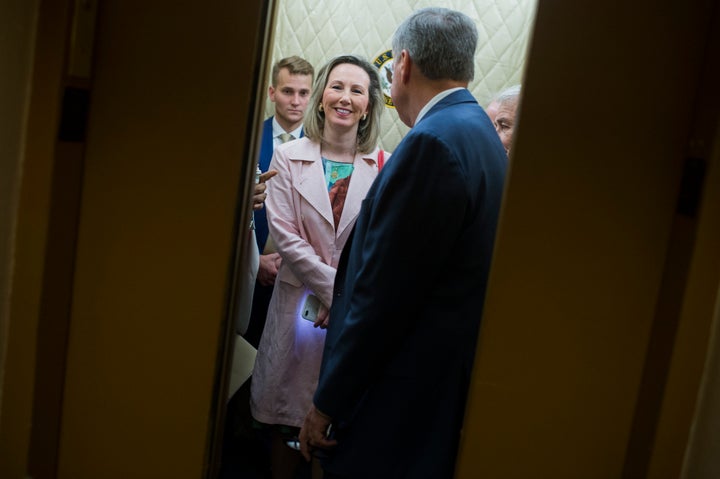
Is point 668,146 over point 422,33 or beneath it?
beneath

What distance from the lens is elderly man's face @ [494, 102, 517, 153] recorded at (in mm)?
2755

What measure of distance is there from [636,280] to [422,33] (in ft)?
2.76

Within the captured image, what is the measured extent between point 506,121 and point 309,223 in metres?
0.84

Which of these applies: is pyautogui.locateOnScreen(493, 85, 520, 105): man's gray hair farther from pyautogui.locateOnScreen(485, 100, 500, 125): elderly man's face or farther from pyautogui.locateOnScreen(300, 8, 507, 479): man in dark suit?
pyautogui.locateOnScreen(300, 8, 507, 479): man in dark suit

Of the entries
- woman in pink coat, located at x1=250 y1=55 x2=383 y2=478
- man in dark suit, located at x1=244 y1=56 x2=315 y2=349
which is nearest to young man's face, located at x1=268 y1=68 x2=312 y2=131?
man in dark suit, located at x1=244 y1=56 x2=315 y2=349

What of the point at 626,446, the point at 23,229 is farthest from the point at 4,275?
the point at 626,446

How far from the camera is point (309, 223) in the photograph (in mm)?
2564

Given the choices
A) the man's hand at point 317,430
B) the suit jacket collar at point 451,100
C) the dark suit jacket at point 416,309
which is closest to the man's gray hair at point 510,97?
the suit jacket collar at point 451,100

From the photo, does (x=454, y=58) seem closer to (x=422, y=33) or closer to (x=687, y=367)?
(x=422, y=33)

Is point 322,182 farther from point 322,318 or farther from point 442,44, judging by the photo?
point 442,44

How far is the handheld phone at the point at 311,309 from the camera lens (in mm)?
2486

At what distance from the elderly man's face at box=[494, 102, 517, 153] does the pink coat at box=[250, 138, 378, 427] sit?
1.90 feet

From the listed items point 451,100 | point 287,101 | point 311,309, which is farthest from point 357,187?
point 451,100

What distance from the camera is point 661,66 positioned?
1.25m
